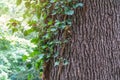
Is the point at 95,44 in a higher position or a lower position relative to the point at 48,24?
lower

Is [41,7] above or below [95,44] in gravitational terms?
above

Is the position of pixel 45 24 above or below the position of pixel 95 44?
above

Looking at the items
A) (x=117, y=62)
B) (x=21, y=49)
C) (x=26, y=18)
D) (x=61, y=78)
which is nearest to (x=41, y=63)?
(x=61, y=78)

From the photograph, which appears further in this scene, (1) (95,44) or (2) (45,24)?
(2) (45,24)

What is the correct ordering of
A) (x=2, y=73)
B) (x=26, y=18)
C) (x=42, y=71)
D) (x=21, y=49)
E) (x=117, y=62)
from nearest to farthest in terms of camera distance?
(x=117, y=62)
(x=42, y=71)
(x=26, y=18)
(x=2, y=73)
(x=21, y=49)

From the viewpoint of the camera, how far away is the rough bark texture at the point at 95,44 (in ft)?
5.29

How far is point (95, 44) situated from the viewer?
1.64 meters

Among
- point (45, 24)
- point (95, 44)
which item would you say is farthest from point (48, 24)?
point (95, 44)

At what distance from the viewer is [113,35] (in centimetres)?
164

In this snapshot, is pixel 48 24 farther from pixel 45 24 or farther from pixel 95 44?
pixel 95 44

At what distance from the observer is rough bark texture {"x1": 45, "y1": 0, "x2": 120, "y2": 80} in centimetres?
161

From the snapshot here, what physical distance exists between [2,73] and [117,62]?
6286 millimetres

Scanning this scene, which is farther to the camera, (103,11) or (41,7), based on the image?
(41,7)

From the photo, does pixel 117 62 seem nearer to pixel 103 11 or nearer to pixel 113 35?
pixel 113 35
